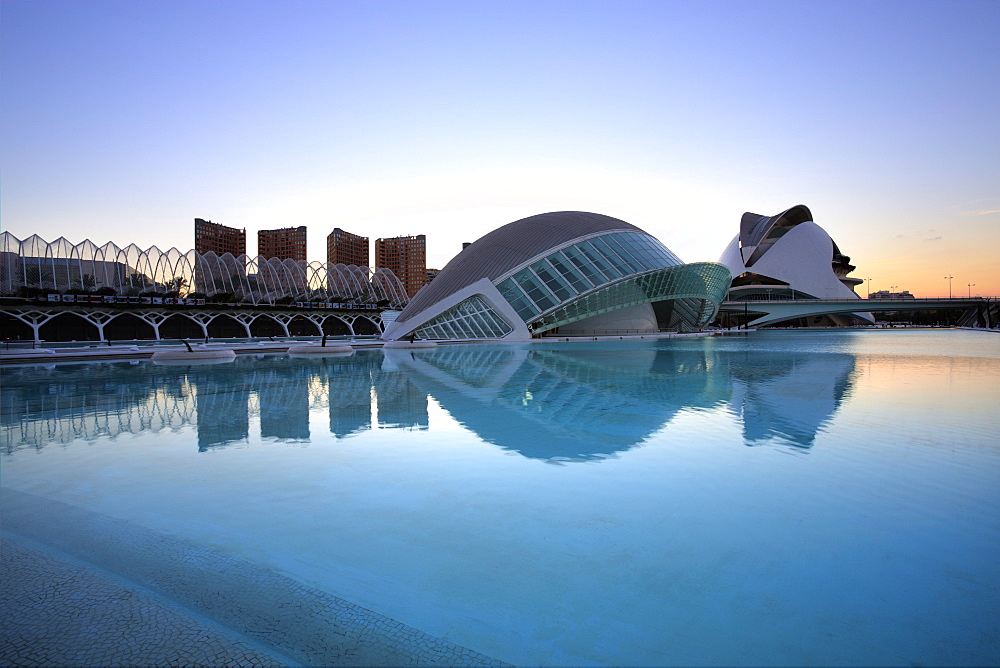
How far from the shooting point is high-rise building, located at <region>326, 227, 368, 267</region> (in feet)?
369

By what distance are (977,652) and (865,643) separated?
19.2 inches

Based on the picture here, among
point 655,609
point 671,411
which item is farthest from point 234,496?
point 671,411

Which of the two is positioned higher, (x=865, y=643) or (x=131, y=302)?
(x=131, y=302)

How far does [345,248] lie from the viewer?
378 feet

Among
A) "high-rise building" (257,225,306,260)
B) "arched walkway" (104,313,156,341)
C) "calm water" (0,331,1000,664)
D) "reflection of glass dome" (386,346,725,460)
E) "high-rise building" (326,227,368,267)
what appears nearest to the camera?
"calm water" (0,331,1000,664)

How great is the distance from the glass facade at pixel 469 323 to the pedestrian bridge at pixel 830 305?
50584 millimetres

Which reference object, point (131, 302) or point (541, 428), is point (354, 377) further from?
point (131, 302)

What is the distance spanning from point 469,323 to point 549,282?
626cm

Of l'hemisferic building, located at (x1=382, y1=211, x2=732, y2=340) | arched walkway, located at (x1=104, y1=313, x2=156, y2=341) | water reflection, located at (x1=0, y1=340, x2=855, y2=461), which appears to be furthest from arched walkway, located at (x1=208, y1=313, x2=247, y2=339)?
water reflection, located at (x1=0, y1=340, x2=855, y2=461)

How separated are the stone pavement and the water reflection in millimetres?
3536

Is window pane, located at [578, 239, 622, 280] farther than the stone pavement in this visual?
Yes

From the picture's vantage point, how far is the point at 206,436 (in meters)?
7.57

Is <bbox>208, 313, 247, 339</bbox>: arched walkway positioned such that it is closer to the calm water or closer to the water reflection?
the water reflection

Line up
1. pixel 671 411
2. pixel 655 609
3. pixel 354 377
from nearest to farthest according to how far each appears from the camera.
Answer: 1. pixel 655 609
2. pixel 671 411
3. pixel 354 377
